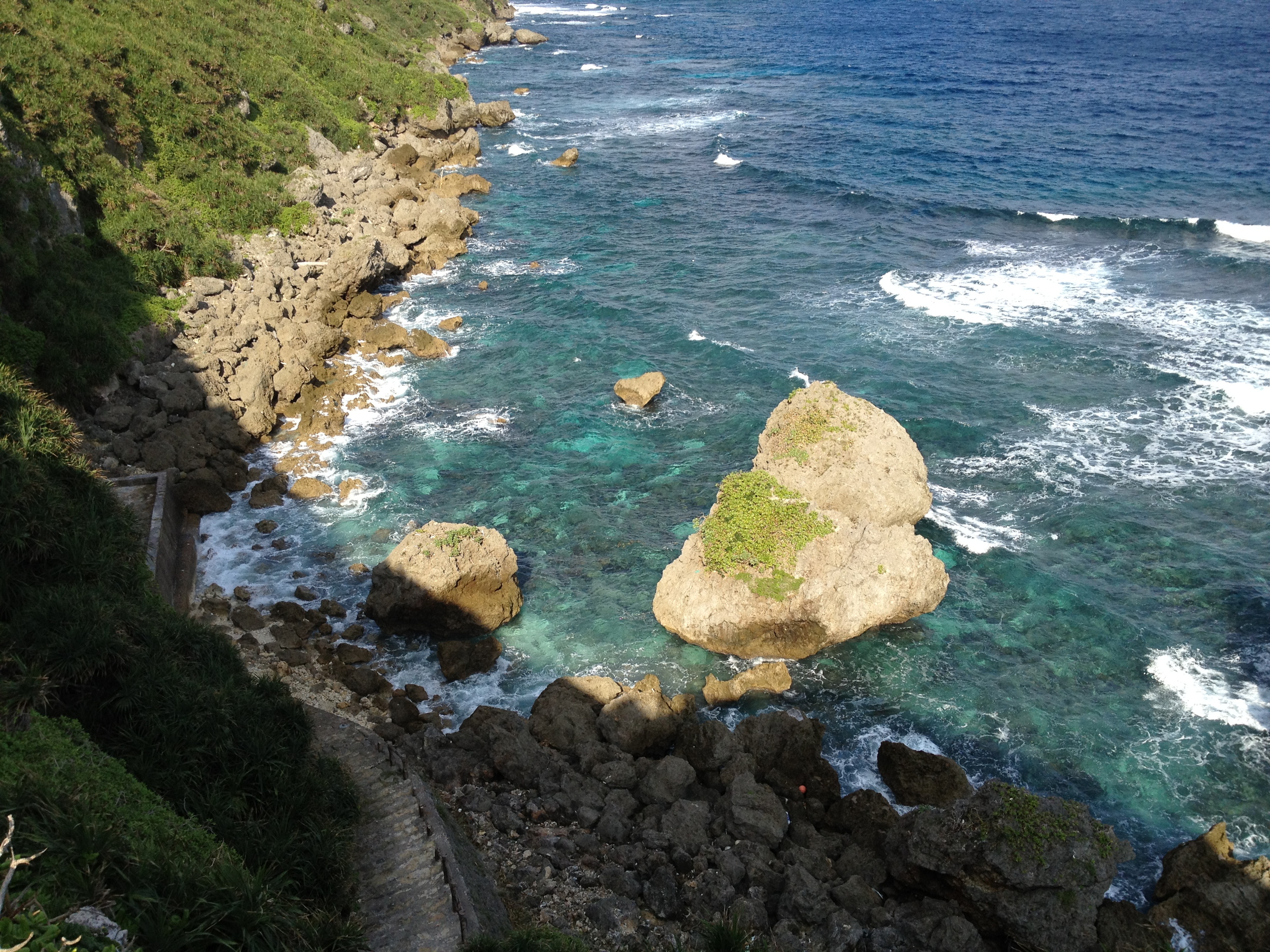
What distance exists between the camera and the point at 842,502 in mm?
28094

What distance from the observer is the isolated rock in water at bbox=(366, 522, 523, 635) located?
25891 millimetres

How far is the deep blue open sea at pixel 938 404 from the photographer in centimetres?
2464

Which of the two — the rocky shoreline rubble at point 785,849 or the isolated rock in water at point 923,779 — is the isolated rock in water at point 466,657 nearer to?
the rocky shoreline rubble at point 785,849

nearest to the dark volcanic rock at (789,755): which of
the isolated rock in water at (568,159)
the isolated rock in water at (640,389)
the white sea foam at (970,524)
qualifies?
the white sea foam at (970,524)

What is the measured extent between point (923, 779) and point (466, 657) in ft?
41.3

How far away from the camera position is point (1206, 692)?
24422 millimetres

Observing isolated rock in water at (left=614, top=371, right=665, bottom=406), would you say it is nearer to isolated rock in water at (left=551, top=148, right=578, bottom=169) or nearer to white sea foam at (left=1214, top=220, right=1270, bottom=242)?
white sea foam at (left=1214, top=220, right=1270, bottom=242)

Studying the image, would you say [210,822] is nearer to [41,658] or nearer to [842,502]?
[41,658]

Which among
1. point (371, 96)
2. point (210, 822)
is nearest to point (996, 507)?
point (210, 822)

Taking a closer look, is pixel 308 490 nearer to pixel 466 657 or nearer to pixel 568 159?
pixel 466 657

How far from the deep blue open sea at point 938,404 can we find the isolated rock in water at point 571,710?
5.22ft

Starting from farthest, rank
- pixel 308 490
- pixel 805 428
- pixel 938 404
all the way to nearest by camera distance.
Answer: pixel 938 404, pixel 308 490, pixel 805 428

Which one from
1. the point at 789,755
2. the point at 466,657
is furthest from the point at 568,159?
the point at 789,755

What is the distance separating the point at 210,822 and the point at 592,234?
48525mm
